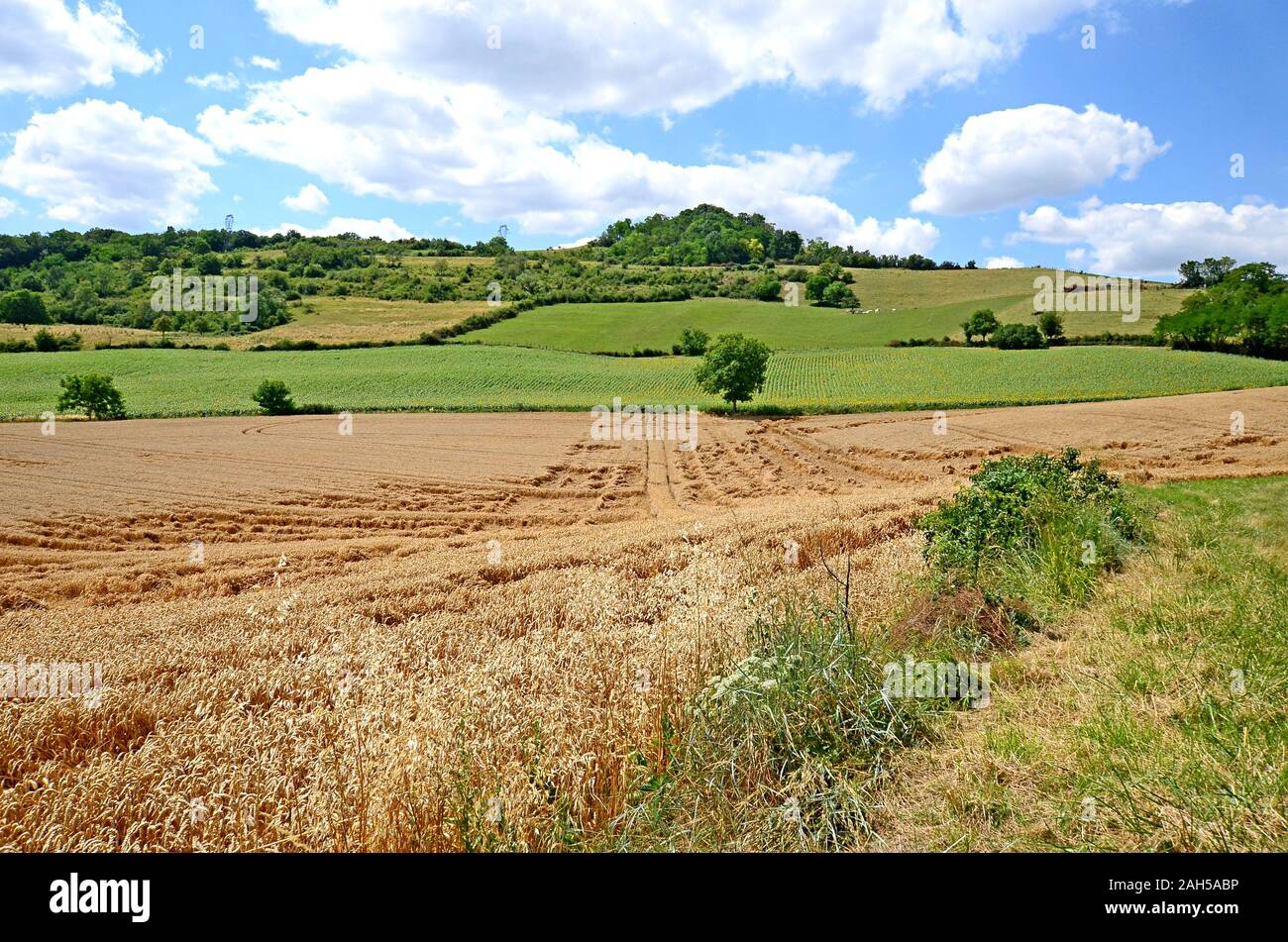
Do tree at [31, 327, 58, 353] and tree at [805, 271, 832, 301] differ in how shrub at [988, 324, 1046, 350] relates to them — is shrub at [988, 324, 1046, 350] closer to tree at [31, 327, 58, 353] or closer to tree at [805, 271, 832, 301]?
tree at [805, 271, 832, 301]

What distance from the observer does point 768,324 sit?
9375cm

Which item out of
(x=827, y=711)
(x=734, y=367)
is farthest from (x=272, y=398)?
(x=827, y=711)

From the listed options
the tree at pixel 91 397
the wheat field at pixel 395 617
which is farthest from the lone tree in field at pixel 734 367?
the tree at pixel 91 397

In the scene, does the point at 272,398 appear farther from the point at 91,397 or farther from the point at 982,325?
the point at 982,325

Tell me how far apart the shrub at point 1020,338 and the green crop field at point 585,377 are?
8.68 m

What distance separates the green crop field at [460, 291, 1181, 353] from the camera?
8338 centimetres

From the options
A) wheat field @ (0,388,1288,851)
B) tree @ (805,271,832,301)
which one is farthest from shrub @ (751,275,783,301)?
wheat field @ (0,388,1288,851)

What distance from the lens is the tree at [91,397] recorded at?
155 ft

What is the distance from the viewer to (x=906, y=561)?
9.87 meters
